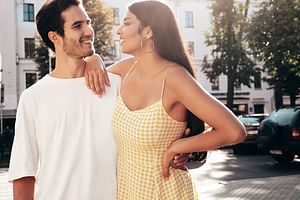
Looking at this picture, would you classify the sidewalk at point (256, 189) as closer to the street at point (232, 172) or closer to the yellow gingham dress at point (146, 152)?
the street at point (232, 172)

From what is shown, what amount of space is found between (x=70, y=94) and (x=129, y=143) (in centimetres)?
38

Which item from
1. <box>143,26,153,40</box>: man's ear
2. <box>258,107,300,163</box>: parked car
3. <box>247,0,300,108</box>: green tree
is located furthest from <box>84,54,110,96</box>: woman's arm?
<box>247,0,300,108</box>: green tree

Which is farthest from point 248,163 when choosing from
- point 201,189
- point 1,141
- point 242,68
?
point 242,68

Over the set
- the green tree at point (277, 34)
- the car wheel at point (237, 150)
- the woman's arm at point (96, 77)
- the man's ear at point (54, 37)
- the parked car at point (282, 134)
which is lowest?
the car wheel at point (237, 150)

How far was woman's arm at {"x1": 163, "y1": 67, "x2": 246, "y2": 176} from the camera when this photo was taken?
85.9 inches

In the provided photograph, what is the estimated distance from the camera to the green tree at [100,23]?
28.9 meters

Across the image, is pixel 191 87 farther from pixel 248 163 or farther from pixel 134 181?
pixel 248 163

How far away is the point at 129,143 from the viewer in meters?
2.38

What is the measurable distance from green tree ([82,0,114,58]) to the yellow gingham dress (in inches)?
1053

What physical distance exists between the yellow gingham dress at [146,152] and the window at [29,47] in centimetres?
3518

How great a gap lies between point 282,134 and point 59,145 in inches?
476

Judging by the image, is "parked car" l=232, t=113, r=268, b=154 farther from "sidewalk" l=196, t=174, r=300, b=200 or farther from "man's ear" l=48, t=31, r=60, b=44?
"man's ear" l=48, t=31, r=60, b=44

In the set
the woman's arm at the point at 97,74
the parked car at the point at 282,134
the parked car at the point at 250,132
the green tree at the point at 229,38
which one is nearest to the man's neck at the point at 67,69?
the woman's arm at the point at 97,74

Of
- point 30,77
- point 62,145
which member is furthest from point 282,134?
point 30,77
